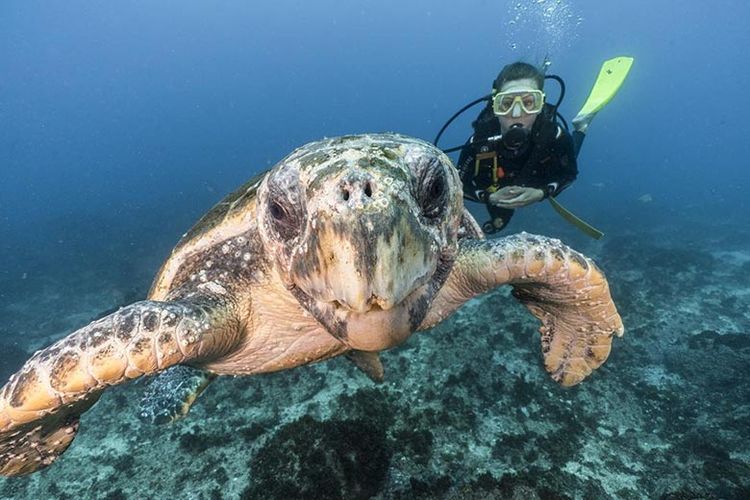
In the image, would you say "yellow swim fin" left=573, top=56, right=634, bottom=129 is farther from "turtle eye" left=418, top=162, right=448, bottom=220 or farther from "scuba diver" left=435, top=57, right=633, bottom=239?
"turtle eye" left=418, top=162, right=448, bottom=220

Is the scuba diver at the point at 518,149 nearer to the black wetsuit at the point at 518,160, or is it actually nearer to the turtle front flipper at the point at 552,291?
the black wetsuit at the point at 518,160

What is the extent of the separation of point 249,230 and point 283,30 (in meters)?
167

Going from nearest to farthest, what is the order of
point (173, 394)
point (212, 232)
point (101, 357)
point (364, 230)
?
point (364, 230)
point (101, 357)
point (212, 232)
point (173, 394)

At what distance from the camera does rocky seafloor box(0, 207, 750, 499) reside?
4270 millimetres

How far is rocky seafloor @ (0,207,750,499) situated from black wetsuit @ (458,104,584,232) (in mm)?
2579

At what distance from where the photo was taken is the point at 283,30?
14625 centimetres

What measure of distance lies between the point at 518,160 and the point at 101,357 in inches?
213

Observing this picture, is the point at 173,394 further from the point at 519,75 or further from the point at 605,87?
the point at 605,87

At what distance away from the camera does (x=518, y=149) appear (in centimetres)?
565

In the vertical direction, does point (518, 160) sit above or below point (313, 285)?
below

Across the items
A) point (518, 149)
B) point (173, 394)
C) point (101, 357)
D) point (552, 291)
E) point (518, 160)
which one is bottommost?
point (173, 394)

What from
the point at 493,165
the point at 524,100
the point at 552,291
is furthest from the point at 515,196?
the point at 552,291

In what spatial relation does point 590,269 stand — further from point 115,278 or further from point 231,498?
point 115,278

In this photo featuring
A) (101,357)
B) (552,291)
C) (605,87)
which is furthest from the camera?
(605,87)
